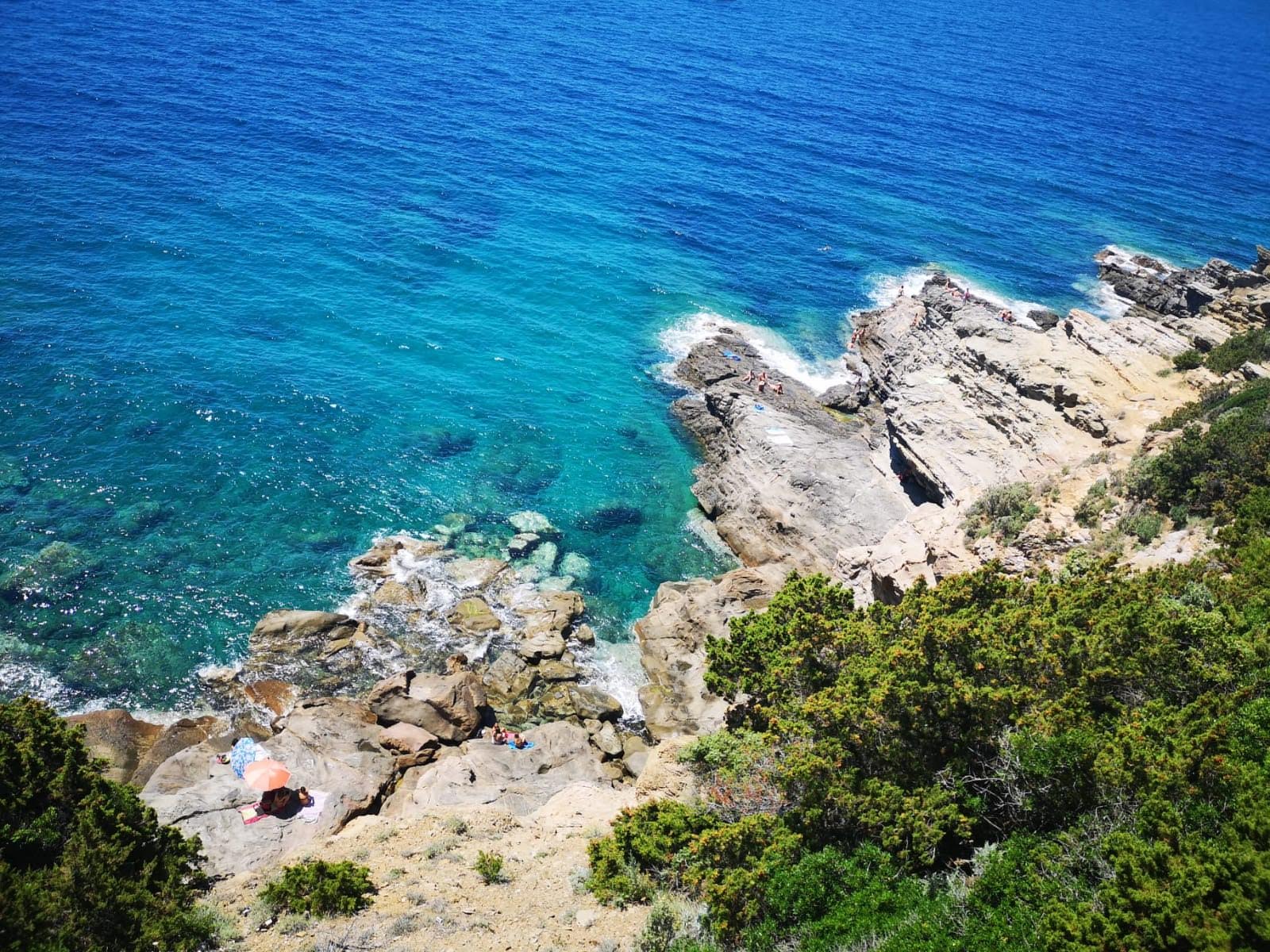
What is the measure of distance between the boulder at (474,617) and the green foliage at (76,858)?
682 inches

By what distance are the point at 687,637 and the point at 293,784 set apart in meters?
17.4

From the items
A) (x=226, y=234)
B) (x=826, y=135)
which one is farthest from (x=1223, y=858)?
(x=826, y=135)

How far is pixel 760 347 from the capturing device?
57.9 m

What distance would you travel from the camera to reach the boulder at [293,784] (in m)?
23.6

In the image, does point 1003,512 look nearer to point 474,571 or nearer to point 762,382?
point 762,382

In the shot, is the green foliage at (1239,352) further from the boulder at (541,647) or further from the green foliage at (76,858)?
the green foliage at (76,858)

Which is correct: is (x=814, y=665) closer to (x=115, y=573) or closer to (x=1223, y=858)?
(x=1223, y=858)

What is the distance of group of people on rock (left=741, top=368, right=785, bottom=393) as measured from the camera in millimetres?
51000

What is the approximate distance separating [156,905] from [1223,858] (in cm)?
2054

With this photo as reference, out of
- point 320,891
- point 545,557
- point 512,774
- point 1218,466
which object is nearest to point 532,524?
point 545,557

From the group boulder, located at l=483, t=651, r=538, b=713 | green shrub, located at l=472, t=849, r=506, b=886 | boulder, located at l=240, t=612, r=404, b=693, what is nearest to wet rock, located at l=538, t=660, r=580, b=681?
boulder, located at l=483, t=651, r=538, b=713

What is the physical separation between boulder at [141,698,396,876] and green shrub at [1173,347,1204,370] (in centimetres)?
4534

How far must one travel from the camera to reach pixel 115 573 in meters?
34.4

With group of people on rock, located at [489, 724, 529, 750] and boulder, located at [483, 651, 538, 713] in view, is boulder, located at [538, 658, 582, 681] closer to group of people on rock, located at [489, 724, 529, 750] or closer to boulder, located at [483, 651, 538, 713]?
boulder, located at [483, 651, 538, 713]
